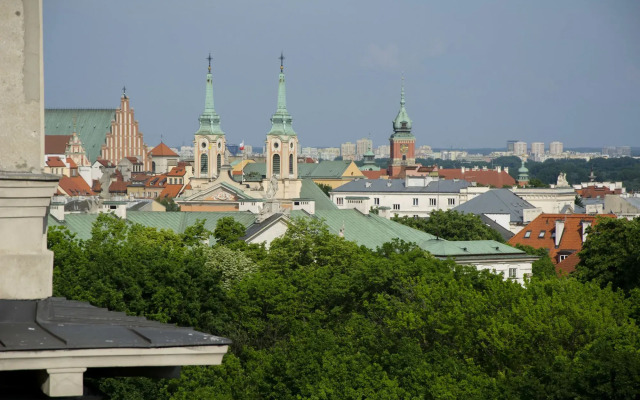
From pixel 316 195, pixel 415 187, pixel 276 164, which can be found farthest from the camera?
pixel 415 187

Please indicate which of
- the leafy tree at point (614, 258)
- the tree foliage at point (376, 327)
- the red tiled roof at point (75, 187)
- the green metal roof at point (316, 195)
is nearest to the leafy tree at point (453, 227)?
the green metal roof at point (316, 195)

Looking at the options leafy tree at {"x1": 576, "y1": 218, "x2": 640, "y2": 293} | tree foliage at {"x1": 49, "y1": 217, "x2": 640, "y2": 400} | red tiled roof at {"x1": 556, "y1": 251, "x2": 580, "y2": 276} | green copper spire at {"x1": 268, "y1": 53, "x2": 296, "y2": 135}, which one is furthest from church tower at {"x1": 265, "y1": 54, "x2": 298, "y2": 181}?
tree foliage at {"x1": 49, "y1": 217, "x2": 640, "y2": 400}

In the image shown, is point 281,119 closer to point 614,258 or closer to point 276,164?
point 276,164

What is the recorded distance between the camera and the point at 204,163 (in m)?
162

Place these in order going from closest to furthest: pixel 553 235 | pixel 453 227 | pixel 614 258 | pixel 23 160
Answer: pixel 23 160, pixel 614 258, pixel 553 235, pixel 453 227

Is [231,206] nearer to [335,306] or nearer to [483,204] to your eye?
[483,204]

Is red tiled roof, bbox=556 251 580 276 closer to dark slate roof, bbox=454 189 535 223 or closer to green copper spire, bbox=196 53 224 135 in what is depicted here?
dark slate roof, bbox=454 189 535 223

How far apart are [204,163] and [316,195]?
1061 inches

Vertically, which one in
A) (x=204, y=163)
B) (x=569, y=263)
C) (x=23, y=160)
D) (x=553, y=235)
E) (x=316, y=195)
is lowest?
(x=569, y=263)

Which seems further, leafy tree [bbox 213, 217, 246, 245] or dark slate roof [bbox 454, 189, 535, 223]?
dark slate roof [bbox 454, 189, 535, 223]

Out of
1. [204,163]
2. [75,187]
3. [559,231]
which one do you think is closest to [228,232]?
[559,231]

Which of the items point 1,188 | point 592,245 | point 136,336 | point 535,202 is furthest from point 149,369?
point 535,202

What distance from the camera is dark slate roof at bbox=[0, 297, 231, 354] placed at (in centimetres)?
729

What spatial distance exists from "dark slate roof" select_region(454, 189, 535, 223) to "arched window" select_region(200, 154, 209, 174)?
29.6 metres
